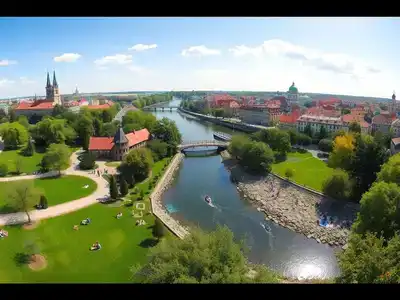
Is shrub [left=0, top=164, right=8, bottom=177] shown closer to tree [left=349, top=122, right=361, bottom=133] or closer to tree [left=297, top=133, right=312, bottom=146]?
tree [left=297, top=133, right=312, bottom=146]

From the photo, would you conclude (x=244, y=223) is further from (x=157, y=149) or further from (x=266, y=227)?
(x=157, y=149)

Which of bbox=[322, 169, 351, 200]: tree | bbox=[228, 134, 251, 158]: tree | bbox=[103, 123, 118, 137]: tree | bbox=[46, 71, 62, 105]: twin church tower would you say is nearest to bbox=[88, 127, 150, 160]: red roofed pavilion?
bbox=[103, 123, 118, 137]: tree

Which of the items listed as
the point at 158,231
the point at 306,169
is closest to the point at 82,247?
the point at 158,231

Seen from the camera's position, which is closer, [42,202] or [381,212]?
[381,212]

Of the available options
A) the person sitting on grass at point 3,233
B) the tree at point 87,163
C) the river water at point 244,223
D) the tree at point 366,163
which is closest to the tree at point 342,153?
the tree at point 366,163

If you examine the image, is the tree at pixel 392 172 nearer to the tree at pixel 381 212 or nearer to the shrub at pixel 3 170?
the tree at pixel 381 212
